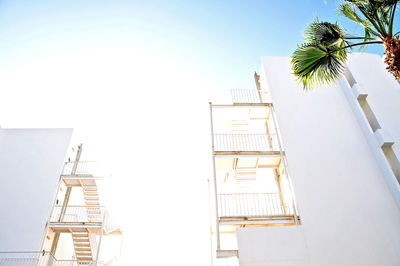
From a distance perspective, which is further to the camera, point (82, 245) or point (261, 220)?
point (82, 245)

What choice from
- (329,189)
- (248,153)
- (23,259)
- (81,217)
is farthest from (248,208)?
(23,259)

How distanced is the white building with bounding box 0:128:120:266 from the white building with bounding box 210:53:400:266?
6.53 metres

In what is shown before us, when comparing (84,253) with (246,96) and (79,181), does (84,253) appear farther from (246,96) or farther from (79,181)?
(246,96)

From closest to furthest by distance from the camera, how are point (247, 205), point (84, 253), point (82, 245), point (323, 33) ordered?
point (323, 33)
point (247, 205)
point (82, 245)
point (84, 253)

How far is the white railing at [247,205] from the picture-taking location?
352 inches

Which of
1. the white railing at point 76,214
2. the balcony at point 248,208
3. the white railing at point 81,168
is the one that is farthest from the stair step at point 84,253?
the balcony at point 248,208

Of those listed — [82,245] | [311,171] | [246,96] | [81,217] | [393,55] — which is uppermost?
[246,96]

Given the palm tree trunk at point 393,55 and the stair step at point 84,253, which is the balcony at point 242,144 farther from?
the stair step at point 84,253

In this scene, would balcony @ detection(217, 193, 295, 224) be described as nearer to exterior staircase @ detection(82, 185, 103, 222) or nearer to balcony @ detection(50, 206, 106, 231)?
balcony @ detection(50, 206, 106, 231)

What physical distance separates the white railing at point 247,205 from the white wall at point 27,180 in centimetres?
785

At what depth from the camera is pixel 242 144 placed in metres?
10.9

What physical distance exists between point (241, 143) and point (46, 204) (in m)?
9.20

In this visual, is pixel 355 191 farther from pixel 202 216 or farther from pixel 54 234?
pixel 54 234

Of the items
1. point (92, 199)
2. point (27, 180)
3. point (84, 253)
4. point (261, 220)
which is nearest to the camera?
point (261, 220)
